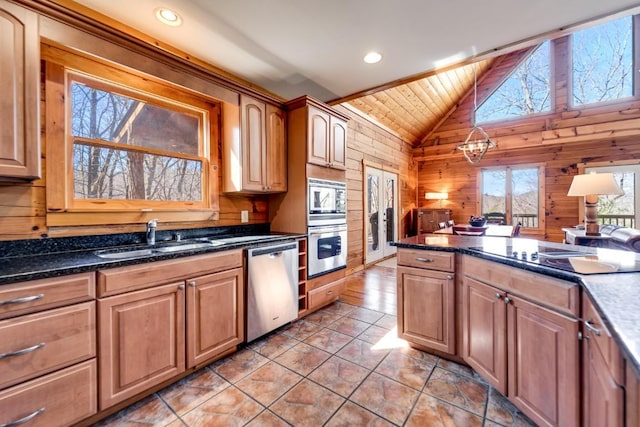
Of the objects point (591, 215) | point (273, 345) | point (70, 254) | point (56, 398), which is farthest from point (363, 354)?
point (591, 215)

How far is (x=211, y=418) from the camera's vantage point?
5.08 feet

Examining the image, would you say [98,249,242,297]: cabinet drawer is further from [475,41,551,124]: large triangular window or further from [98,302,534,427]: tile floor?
[475,41,551,124]: large triangular window

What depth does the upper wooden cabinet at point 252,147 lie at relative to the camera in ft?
8.45

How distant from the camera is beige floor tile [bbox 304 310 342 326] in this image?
111 inches

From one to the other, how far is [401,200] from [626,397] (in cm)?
610

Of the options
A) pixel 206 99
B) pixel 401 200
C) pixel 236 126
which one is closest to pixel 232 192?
pixel 236 126

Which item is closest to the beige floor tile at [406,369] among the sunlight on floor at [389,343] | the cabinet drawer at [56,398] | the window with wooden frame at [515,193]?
the sunlight on floor at [389,343]

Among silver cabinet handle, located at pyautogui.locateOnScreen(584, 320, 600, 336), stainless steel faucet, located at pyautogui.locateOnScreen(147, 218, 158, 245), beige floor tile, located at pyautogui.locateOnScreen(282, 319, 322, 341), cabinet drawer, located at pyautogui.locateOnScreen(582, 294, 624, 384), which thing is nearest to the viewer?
cabinet drawer, located at pyautogui.locateOnScreen(582, 294, 624, 384)

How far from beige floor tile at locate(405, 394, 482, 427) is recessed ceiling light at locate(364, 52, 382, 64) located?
2.74 metres

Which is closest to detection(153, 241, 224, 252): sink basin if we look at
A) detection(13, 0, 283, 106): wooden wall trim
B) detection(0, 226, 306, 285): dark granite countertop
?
detection(0, 226, 306, 285): dark granite countertop

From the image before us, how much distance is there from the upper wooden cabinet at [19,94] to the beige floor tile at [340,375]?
2122 millimetres

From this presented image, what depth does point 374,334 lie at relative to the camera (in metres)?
2.53

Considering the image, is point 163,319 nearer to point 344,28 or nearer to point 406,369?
point 406,369

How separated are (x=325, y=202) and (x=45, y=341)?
236 cm
